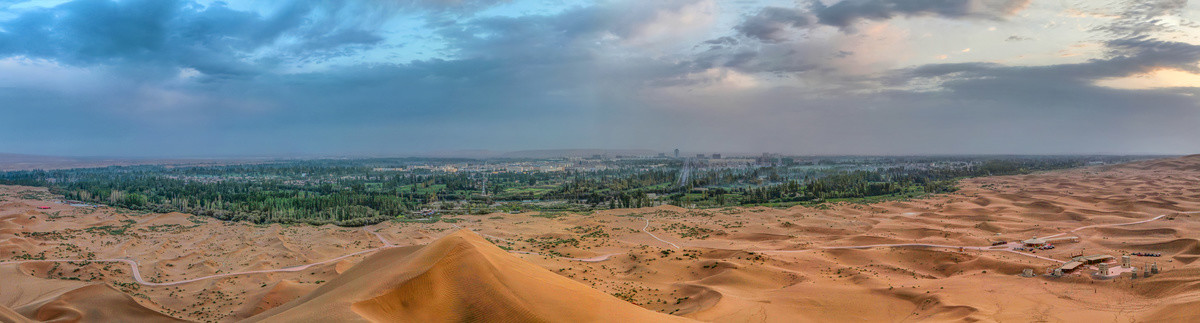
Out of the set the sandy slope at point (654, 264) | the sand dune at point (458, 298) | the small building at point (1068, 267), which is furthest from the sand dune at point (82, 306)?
the small building at point (1068, 267)

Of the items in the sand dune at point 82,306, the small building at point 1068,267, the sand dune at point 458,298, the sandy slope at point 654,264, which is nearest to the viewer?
the sand dune at point 458,298

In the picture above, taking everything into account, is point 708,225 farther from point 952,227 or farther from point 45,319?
point 45,319

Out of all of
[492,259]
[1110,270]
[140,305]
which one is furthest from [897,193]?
[140,305]

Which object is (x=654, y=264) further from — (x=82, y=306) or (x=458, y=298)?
(x=82, y=306)

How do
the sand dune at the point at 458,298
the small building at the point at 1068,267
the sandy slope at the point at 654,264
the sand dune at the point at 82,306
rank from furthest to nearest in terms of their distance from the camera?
the small building at the point at 1068,267 < the sand dune at the point at 82,306 < the sandy slope at the point at 654,264 < the sand dune at the point at 458,298

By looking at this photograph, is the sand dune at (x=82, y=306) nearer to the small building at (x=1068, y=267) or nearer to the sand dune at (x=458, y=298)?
the sand dune at (x=458, y=298)

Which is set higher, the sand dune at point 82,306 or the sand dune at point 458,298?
the sand dune at point 458,298

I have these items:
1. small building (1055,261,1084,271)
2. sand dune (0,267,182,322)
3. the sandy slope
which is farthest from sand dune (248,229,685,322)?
small building (1055,261,1084,271)

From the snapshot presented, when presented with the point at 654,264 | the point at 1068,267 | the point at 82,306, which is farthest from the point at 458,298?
the point at 1068,267

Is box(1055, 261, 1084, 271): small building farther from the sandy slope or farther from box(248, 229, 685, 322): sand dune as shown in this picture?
box(248, 229, 685, 322): sand dune
